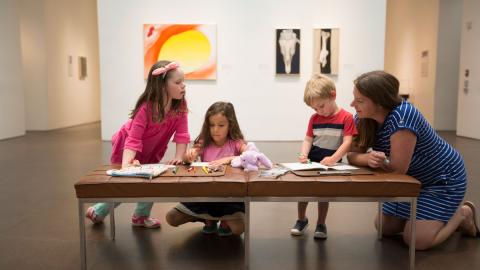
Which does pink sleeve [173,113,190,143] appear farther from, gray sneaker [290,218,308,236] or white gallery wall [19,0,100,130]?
white gallery wall [19,0,100,130]

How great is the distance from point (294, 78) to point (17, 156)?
6161 mm

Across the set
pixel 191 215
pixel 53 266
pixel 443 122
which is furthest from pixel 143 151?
pixel 443 122

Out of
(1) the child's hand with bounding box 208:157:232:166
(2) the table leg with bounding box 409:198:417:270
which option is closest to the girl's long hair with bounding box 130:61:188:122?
(1) the child's hand with bounding box 208:157:232:166

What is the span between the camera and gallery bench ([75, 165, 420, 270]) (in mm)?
2547

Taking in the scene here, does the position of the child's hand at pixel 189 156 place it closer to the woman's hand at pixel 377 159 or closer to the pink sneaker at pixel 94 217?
the pink sneaker at pixel 94 217

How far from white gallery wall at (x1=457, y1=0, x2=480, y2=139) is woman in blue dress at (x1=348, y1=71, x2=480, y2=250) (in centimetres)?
850

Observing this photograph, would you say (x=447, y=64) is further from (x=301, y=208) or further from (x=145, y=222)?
(x=145, y=222)

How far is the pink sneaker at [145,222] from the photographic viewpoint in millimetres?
3702

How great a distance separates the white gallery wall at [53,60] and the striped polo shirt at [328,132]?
1167cm

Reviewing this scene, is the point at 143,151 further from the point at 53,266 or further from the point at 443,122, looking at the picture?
the point at 443,122

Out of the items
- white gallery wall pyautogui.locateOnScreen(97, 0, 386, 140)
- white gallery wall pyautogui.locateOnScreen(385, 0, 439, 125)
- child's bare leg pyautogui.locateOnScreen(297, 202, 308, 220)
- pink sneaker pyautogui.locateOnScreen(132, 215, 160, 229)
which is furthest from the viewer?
white gallery wall pyautogui.locateOnScreen(385, 0, 439, 125)

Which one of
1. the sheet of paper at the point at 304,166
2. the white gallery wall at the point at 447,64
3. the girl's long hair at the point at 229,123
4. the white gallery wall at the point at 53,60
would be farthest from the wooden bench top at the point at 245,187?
the white gallery wall at the point at 53,60

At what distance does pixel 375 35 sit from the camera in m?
10.4

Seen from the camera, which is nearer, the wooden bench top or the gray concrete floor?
Result: the wooden bench top
